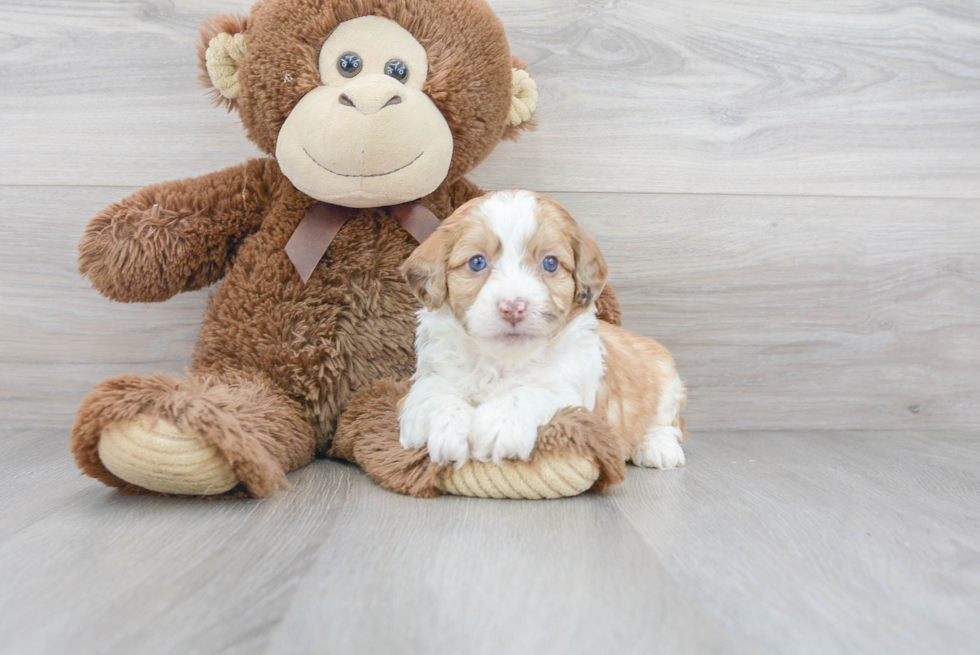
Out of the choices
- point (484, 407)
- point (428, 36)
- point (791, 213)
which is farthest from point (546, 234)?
point (791, 213)

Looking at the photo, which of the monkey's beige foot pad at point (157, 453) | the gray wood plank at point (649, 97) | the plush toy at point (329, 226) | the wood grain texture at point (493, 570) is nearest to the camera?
the wood grain texture at point (493, 570)

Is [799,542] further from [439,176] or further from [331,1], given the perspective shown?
[331,1]

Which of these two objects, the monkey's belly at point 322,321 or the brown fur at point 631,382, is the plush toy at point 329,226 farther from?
the brown fur at point 631,382

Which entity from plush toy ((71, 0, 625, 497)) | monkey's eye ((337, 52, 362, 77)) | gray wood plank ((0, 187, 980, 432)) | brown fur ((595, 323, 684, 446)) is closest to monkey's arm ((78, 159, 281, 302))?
plush toy ((71, 0, 625, 497))

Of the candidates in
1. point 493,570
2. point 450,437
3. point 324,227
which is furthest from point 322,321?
point 493,570

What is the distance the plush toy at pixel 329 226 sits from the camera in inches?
59.5

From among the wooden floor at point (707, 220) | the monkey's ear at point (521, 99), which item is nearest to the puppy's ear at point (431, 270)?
the wooden floor at point (707, 220)

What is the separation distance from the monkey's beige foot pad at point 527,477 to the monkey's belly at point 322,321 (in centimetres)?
42

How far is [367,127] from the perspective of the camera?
1523 mm

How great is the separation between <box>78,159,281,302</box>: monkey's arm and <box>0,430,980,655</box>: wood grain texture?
0.44 meters

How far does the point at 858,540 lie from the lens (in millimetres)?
1246

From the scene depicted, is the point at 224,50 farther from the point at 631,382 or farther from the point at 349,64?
the point at 631,382

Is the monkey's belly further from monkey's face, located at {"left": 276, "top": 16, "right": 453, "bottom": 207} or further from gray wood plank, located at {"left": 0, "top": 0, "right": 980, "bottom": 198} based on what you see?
gray wood plank, located at {"left": 0, "top": 0, "right": 980, "bottom": 198}

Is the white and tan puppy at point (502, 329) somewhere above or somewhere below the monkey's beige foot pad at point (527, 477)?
above
